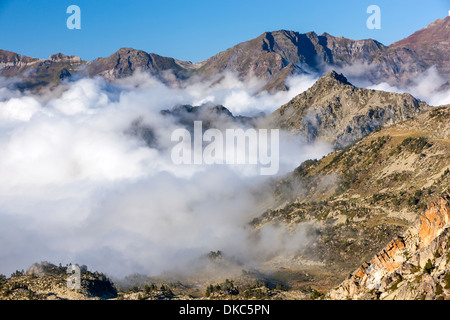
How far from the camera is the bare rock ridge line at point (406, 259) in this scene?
89.9 m

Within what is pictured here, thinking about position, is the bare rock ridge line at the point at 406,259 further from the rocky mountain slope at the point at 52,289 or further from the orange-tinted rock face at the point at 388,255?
the rocky mountain slope at the point at 52,289

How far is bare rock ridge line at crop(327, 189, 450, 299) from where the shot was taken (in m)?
89.9

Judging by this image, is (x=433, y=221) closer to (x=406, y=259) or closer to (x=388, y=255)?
(x=406, y=259)

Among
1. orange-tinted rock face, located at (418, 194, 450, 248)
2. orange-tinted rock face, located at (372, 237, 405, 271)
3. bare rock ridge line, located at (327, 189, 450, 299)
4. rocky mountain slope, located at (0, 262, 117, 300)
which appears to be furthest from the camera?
rocky mountain slope, located at (0, 262, 117, 300)

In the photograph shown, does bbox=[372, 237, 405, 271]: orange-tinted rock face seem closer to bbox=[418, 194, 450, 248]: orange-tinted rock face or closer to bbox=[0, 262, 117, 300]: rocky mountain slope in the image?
bbox=[418, 194, 450, 248]: orange-tinted rock face

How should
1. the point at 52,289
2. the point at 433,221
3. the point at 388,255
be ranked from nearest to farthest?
the point at 433,221, the point at 388,255, the point at 52,289

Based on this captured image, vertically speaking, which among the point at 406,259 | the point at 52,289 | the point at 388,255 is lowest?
the point at 52,289

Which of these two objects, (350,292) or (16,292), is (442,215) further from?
(16,292)

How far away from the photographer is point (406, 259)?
10069 centimetres

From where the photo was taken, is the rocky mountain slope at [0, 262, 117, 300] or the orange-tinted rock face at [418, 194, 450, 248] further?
the rocky mountain slope at [0, 262, 117, 300]

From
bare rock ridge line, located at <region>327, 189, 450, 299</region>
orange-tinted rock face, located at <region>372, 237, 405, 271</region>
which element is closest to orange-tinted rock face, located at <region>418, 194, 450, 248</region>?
bare rock ridge line, located at <region>327, 189, 450, 299</region>

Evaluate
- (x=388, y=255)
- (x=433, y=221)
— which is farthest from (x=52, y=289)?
(x=433, y=221)
